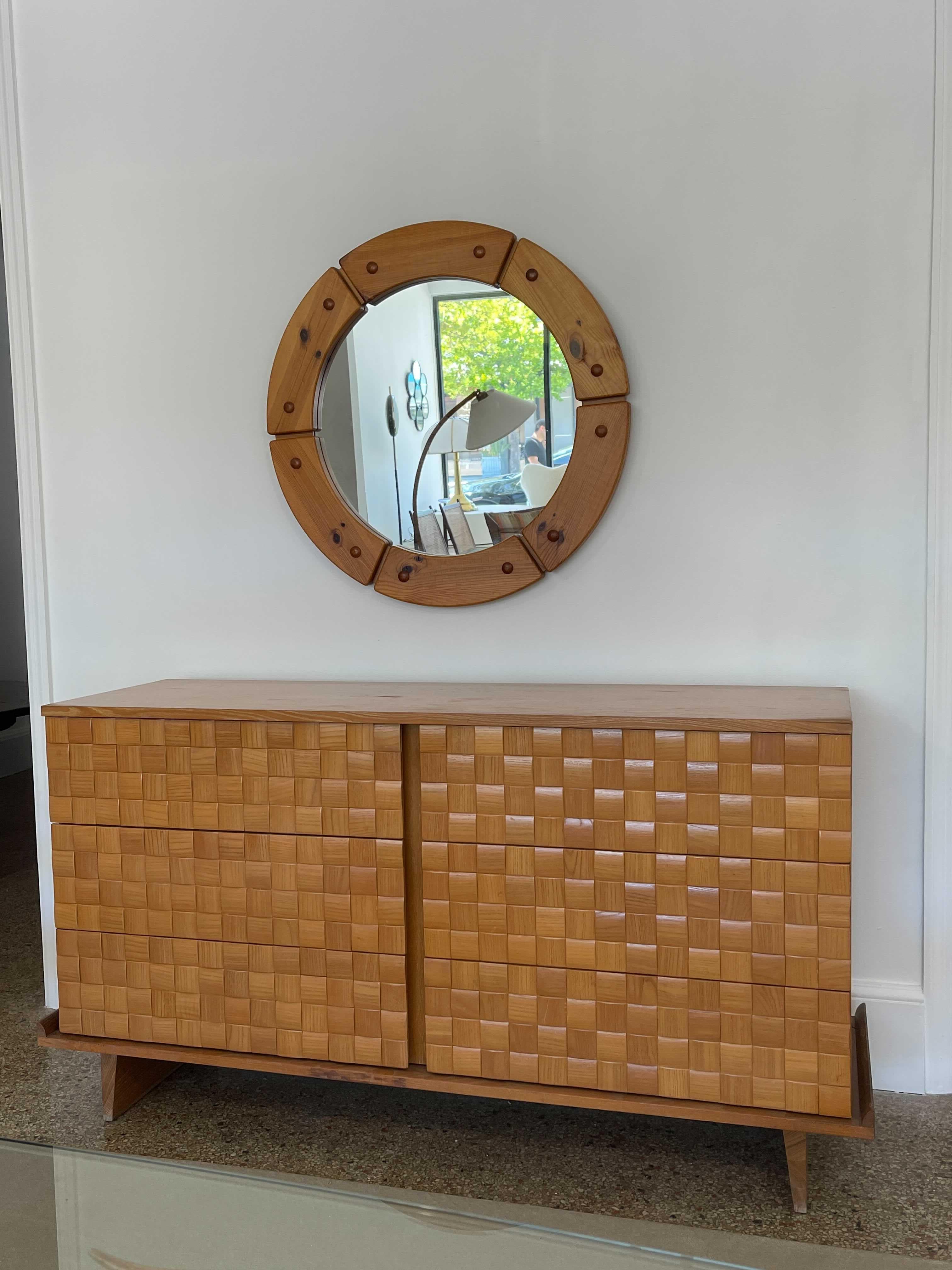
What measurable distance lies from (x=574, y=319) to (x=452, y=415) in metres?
0.32

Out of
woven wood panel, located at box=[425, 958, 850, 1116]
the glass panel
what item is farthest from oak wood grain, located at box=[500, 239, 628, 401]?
the glass panel

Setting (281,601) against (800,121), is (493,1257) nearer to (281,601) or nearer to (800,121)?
(281,601)

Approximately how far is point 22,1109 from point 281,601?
118 cm

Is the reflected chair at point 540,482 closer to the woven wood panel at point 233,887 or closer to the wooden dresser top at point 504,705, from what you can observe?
the wooden dresser top at point 504,705

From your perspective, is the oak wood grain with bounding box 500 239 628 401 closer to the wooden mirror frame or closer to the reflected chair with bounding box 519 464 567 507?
the wooden mirror frame

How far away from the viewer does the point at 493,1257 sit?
707 millimetres

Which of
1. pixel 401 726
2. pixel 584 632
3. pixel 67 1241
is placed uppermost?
pixel 584 632

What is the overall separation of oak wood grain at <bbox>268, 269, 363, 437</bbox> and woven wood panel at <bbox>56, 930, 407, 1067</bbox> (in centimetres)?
112

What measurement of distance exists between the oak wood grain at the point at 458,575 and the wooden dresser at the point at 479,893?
232mm

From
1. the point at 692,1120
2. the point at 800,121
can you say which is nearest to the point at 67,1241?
the point at 692,1120

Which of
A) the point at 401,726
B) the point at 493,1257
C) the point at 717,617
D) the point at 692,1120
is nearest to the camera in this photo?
the point at 493,1257

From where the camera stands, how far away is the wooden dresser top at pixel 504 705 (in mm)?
1618

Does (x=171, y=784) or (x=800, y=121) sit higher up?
(x=800, y=121)

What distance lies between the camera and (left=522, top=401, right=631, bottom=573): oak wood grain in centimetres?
201
